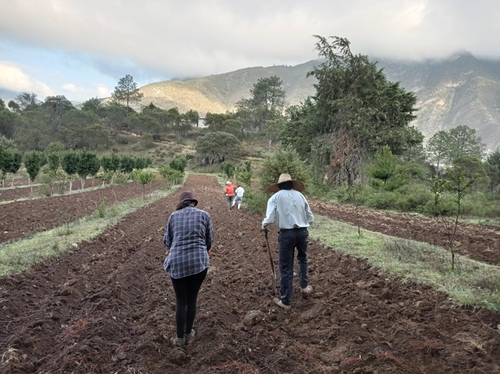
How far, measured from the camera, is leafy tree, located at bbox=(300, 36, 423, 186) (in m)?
26.8

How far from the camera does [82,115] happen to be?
7956cm

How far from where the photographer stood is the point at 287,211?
16.1ft

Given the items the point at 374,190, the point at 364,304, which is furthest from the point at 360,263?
the point at 374,190

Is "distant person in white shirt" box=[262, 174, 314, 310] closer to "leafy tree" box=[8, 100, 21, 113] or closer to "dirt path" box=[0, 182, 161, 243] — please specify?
"dirt path" box=[0, 182, 161, 243]

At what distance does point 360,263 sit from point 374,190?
15.9m

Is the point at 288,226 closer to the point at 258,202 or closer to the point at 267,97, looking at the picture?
the point at 258,202

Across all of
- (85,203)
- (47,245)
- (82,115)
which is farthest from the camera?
(82,115)

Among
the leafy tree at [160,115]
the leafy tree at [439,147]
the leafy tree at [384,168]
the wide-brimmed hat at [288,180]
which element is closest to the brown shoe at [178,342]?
the wide-brimmed hat at [288,180]

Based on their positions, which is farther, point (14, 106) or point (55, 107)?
point (14, 106)

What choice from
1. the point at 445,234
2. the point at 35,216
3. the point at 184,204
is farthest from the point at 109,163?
the point at 184,204

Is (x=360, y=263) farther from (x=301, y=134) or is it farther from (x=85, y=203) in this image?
(x=301, y=134)

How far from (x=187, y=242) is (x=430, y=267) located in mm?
4725

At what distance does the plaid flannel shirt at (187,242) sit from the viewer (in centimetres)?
379

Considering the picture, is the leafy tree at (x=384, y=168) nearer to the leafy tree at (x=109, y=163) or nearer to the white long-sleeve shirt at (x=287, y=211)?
the white long-sleeve shirt at (x=287, y=211)
